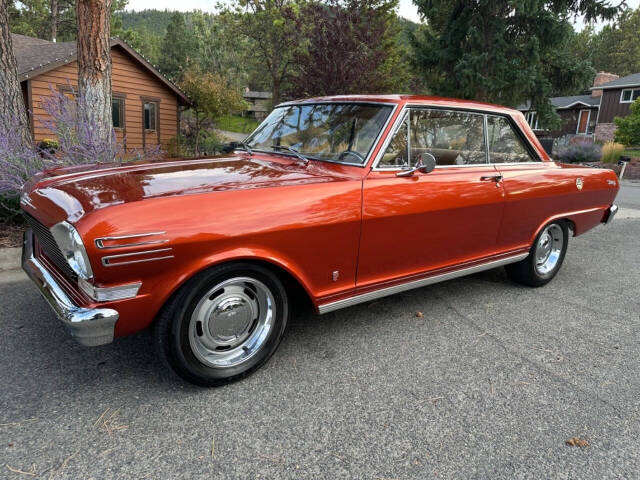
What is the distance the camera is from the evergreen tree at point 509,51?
48.7ft

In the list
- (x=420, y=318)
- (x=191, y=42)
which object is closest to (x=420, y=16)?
(x=420, y=318)

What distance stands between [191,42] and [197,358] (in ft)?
166

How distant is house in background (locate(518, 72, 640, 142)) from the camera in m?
36.5

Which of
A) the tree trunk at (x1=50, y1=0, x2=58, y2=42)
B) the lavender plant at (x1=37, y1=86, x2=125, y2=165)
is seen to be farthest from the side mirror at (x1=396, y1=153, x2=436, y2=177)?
the tree trunk at (x1=50, y1=0, x2=58, y2=42)

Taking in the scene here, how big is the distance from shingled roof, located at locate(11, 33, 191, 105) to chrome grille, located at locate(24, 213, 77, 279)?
1246 centimetres

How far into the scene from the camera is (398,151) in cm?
297

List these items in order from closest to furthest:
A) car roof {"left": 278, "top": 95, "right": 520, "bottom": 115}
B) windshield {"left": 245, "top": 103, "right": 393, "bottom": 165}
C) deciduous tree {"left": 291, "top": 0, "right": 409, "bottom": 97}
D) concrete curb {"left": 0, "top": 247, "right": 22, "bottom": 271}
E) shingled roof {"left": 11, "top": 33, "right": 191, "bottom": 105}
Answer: windshield {"left": 245, "top": 103, "right": 393, "bottom": 165} → car roof {"left": 278, "top": 95, "right": 520, "bottom": 115} → concrete curb {"left": 0, "top": 247, "right": 22, "bottom": 271} → deciduous tree {"left": 291, "top": 0, "right": 409, "bottom": 97} → shingled roof {"left": 11, "top": 33, "right": 191, "bottom": 105}

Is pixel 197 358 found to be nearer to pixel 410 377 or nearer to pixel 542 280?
pixel 410 377

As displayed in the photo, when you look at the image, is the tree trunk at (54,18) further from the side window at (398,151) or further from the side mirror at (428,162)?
the side mirror at (428,162)

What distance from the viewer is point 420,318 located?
11.1 feet

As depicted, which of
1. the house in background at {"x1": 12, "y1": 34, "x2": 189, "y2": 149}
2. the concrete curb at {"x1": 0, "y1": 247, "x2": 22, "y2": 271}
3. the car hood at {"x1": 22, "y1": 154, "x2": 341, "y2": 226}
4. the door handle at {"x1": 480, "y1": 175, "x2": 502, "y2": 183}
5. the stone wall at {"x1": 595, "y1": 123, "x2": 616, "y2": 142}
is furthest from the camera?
the stone wall at {"x1": 595, "y1": 123, "x2": 616, "y2": 142}

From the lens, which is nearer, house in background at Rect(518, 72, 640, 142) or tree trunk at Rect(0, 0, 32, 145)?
tree trunk at Rect(0, 0, 32, 145)

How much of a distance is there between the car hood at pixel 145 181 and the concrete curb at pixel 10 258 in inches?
62.2

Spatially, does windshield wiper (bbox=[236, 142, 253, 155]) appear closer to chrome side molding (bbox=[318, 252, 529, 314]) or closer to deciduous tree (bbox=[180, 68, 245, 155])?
chrome side molding (bbox=[318, 252, 529, 314])
